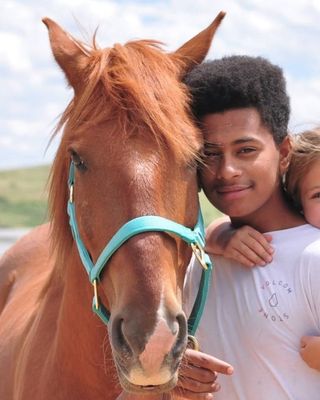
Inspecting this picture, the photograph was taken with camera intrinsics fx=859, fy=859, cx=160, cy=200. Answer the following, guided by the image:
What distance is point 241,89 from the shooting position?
345 cm

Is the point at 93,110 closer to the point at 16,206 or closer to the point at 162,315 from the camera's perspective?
the point at 162,315

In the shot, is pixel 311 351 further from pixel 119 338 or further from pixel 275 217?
pixel 119 338

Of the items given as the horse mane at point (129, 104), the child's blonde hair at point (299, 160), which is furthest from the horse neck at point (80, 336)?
the child's blonde hair at point (299, 160)

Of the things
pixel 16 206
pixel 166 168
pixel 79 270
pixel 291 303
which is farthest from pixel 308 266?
pixel 16 206

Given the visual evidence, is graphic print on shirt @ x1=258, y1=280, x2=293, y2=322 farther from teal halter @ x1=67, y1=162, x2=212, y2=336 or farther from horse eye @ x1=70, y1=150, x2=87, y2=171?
horse eye @ x1=70, y1=150, x2=87, y2=171

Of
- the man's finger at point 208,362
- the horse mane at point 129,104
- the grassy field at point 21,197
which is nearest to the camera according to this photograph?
the man's finger at point 208,362

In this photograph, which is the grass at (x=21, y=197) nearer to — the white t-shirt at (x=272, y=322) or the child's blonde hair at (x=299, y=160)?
the child's blonde hair at (x=299, y=160)

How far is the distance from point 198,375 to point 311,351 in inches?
16.8

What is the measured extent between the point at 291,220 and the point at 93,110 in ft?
3.07

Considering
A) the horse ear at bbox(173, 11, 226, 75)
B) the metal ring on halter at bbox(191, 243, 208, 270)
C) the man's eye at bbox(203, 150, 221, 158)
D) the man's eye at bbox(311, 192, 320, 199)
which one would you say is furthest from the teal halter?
the horse ear at bbox(173, 11, 226, 75)

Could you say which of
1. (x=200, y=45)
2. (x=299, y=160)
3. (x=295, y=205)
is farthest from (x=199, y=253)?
(x=200, y=45)

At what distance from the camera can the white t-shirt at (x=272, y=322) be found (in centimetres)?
328

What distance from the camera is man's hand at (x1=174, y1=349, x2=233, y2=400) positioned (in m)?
3.18

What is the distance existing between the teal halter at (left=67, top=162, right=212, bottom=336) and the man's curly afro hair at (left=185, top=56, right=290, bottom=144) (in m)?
0.49
